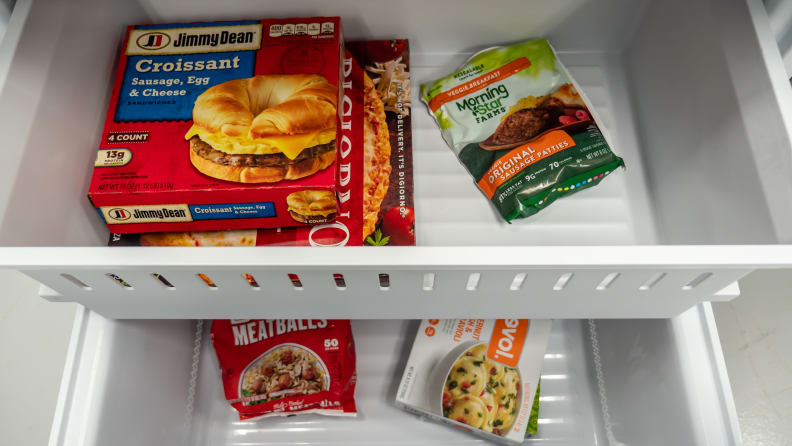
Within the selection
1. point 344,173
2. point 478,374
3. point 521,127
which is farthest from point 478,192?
point 478,374

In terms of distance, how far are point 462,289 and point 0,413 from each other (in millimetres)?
1078

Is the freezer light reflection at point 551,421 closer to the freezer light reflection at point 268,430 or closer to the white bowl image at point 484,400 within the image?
the white bowl image at point 484,400

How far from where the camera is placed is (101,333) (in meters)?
0.86

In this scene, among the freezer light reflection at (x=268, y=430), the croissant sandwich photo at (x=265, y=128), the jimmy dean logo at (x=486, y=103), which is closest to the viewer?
the croissant sandwich photo at (x=265, y=128)

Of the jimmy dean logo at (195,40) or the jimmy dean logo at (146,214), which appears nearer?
the jimmy dean logo at (146,214)

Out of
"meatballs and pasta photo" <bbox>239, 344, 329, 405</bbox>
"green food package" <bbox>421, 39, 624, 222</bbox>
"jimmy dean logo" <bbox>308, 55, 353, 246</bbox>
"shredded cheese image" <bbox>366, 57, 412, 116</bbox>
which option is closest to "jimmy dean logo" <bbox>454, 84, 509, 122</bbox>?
"green food package" <bbox>421, 39, 624, 222</bbox>

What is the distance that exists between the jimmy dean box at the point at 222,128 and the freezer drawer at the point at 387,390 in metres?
0.28

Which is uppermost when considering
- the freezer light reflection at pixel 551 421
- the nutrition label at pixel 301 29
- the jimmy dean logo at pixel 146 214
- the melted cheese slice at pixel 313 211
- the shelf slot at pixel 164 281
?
the nutrition label at pixel 301 29

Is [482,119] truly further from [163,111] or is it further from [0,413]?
[0,413]

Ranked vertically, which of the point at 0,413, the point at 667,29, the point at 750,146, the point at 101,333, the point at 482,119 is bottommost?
the point at 0,413

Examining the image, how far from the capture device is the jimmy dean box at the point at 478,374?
105cm

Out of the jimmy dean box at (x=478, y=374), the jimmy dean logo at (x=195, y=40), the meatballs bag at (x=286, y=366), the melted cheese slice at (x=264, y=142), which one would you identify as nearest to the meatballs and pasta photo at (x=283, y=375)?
the meatballs bag at (x=286, y=366)

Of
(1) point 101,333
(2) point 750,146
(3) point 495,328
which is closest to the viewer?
(2) point 750,146

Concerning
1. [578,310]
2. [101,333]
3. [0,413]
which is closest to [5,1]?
[101,333]
